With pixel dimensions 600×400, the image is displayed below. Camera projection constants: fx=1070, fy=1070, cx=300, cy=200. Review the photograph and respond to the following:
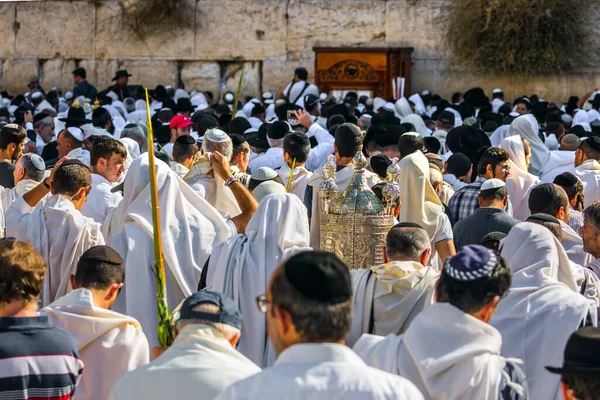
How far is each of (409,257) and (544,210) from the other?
5.50ft

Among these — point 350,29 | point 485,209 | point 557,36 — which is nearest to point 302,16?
point 350,29

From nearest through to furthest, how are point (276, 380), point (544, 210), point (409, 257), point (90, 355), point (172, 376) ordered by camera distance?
point (276, 380) → point (172, 376) → point (90, 355) → point (409, 257) → point (544, 210)

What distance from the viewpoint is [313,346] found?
2639mm

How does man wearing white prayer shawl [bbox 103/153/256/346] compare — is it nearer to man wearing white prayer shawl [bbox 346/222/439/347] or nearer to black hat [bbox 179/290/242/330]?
man wearing white prayer shawl [bbox 346/222/439/347]

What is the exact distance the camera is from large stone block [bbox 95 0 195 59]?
17672 mm

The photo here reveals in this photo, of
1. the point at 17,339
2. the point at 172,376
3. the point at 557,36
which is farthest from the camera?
the point at 557,36

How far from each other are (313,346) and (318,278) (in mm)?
183

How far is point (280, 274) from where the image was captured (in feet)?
8.98

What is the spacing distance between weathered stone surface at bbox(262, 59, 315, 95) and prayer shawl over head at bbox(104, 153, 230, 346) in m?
11.9

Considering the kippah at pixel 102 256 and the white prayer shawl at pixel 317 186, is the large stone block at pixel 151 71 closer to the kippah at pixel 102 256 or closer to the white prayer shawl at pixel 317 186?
the white prayer shawl at pixel 317 186

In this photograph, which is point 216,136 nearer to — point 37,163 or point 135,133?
point 37,163

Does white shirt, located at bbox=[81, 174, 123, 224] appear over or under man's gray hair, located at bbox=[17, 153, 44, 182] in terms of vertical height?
under

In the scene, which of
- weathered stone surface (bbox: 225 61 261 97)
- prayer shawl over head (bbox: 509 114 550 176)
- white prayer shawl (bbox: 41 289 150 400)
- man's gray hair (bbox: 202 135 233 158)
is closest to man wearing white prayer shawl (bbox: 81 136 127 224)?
man's gray hair (bbox: 202 135 233 158)

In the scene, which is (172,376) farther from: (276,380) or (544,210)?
(544,210)
